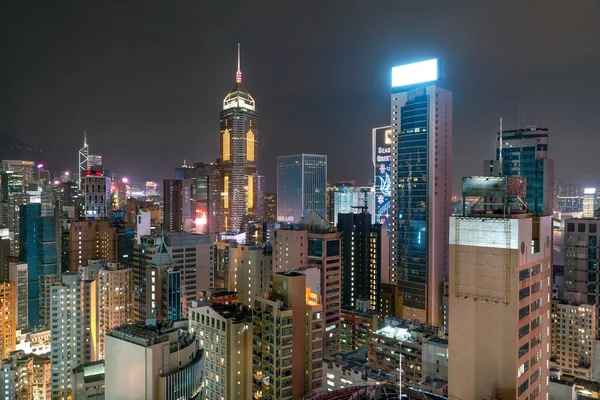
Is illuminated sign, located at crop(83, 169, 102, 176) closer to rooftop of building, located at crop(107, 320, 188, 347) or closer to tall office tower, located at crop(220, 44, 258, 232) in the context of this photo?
tall office tower, located at crop(220, 44, 258, 232)

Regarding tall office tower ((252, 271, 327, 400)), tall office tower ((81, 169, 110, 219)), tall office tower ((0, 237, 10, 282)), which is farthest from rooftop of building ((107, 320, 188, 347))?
tall office tower ((81, 169, 110, 219))

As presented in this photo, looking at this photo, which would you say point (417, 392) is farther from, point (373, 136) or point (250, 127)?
point (250, 127)

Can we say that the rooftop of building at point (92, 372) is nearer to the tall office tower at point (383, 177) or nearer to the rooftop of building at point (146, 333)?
the rooftop of building at point (146, 333)

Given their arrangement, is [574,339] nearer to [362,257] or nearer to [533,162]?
[533,162]

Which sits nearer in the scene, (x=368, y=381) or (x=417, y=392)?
(x=417, y=392)

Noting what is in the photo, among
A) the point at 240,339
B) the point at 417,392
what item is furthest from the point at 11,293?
the point at 417,392
